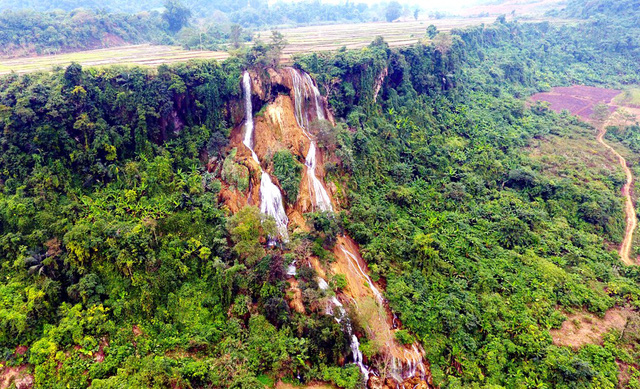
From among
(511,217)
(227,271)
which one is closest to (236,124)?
(227,271)


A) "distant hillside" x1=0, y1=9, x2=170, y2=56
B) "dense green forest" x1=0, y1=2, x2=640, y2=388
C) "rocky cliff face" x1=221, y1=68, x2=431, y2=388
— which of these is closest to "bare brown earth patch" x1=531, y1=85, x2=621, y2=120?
"dense green forest" x1=0, y1=2, x2=640, y2=388

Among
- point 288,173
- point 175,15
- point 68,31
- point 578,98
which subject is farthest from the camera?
point 175,15

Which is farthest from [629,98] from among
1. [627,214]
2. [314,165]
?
[314,165]

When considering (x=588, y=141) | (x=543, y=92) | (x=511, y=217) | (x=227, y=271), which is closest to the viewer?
(x=227, y=271)

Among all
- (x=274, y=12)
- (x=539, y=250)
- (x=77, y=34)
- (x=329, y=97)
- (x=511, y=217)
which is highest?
(x=274, y=12)

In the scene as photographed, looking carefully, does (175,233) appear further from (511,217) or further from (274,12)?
(274,12)

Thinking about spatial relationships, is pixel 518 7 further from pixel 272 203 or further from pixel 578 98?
pixel 272 203
